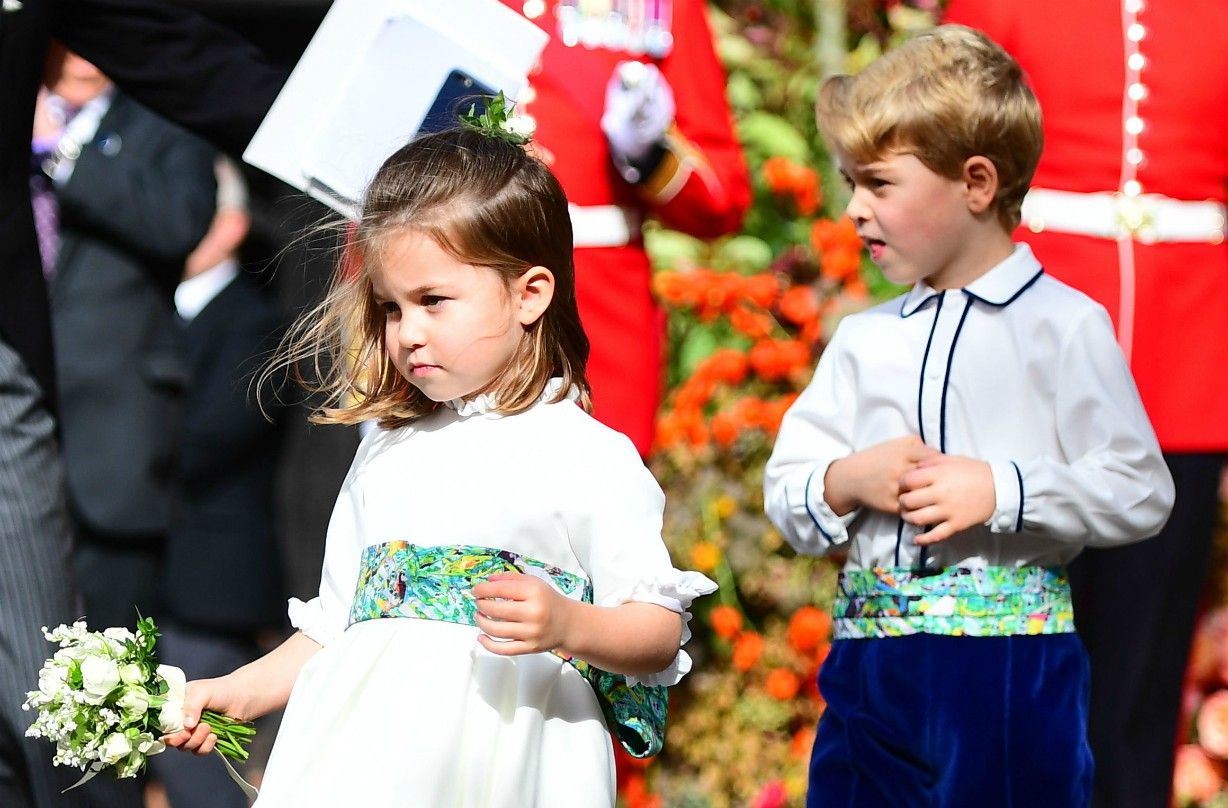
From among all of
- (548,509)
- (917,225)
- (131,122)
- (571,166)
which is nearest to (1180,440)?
(917,225)

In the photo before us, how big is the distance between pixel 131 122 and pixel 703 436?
165 cm

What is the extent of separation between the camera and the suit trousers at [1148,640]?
340cm

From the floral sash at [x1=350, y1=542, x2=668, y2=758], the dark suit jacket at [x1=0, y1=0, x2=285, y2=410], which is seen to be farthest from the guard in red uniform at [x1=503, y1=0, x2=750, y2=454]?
the floral sash at [x1=350, y1=542, x2=668, y2=758]

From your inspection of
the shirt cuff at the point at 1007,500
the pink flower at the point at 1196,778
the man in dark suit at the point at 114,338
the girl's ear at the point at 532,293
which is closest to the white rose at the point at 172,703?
the girl's ear at the point at 532,293

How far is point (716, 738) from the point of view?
450cm

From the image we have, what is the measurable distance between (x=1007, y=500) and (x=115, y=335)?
2570mm

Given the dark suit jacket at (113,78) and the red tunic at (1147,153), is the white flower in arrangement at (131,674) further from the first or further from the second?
the red tunic at (1147,153)

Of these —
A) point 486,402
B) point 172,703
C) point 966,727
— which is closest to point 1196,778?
point 966,727

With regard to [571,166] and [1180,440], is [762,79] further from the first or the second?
[1180,440]

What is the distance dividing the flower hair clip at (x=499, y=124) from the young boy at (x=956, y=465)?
1.89 ft

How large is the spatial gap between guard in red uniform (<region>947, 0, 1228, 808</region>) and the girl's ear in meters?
1.33

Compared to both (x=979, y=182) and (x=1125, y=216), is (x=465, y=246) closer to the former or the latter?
(x=979, y=182)

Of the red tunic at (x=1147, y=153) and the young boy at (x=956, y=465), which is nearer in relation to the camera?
the young boy at (x=956, y=465)

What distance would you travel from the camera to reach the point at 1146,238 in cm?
338
